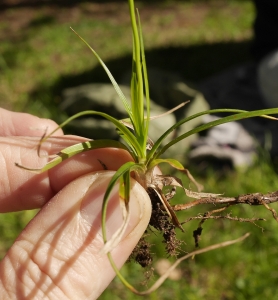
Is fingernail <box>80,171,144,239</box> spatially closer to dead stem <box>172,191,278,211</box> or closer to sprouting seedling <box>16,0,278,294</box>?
sprouting seedling <box>16,0,278,294</box>

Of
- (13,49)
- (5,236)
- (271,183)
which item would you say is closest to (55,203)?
(5,236)

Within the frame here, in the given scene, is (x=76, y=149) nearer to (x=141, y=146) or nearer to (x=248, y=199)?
(x=141, y=146)

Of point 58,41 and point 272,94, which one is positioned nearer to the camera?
point 272,94

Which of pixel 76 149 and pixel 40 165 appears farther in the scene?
pixel 40 165

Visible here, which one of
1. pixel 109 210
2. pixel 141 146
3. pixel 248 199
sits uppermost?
pixel 141 146

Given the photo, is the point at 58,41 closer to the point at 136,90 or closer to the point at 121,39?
the point at 121,39

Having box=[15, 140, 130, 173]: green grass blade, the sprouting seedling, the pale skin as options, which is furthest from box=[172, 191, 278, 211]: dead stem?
box=[15, 140, 130, 173]: green grass blade

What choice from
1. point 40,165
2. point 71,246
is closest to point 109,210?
point 71,246
